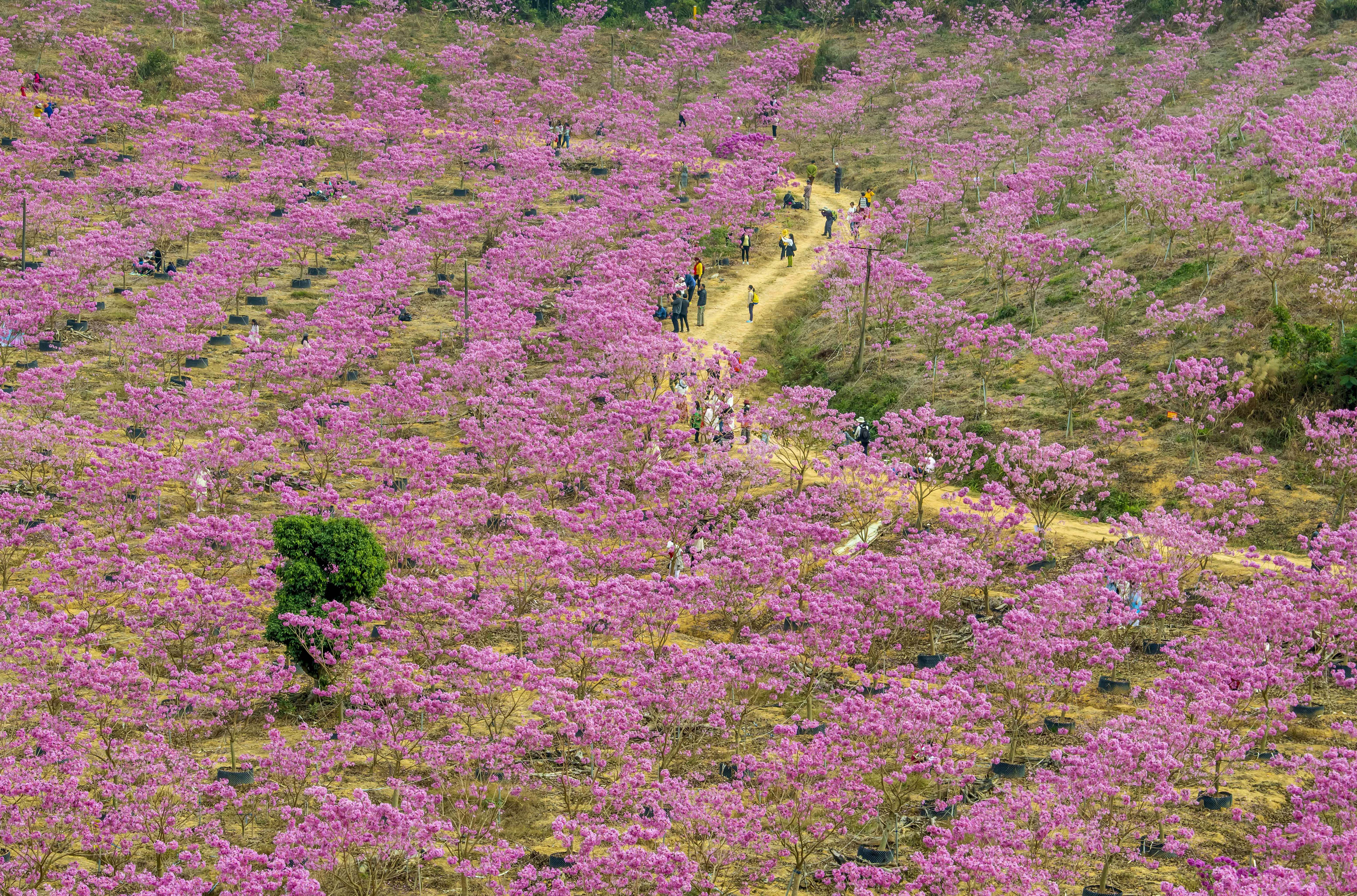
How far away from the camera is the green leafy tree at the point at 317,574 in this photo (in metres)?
30.7

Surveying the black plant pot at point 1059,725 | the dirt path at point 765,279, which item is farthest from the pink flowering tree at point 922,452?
the dirt path at point 765,279

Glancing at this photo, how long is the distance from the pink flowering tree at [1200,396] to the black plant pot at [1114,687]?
36.5 ft

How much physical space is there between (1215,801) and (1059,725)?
3.86 metres

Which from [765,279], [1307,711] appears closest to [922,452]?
[1307,711]

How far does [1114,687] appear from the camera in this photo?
3106 centimetres

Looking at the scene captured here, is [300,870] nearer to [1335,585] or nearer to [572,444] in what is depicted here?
[572,444]

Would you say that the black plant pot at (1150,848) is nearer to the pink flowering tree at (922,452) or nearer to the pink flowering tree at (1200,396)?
the pink flowering tree at (922,452)

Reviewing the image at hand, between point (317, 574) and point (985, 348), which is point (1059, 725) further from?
point (985, 348)

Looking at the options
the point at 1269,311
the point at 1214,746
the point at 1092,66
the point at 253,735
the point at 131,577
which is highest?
the point at 1092,66

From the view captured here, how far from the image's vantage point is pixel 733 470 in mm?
37375

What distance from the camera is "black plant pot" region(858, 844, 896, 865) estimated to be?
25.1m

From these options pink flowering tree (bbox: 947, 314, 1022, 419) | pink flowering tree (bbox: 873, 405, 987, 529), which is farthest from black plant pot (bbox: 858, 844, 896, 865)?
pink flowering tree (bbox: 947, 314, 1022, 419)

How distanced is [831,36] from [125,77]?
4504cm

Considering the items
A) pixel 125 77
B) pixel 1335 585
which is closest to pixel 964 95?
pixel 125 77
